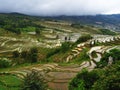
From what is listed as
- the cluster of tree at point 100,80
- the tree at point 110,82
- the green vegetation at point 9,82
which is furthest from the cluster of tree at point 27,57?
the tree at point 110,82

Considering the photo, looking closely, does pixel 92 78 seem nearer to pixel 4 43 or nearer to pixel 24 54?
pixel 24 54

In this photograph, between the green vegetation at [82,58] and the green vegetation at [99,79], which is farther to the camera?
the green vegetation at [82,58]

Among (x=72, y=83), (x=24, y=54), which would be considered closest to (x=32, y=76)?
(x=72, y=83)

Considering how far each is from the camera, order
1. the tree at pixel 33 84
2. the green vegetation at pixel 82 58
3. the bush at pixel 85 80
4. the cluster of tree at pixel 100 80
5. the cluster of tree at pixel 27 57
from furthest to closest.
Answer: the cluster of tree at pixel 27 57
the green vegetation at pixel 82 58
the tree at pixel 33 84
the bush at pixel 85 80
the cluster of tree at pixel 100 80

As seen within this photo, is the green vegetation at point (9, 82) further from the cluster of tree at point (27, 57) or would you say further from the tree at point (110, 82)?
the cluster of tree at point (27, 57)

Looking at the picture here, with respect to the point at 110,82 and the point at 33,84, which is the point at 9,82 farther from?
the point at 110,82

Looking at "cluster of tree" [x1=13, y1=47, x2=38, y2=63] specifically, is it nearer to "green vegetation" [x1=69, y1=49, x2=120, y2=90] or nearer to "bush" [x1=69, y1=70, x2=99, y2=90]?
"green vegetation" [x1=69, y1=49, x2=120, y2=90]

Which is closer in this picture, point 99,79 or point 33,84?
point 99,79

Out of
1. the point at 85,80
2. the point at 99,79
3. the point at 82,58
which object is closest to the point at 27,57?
the point at 82,58
